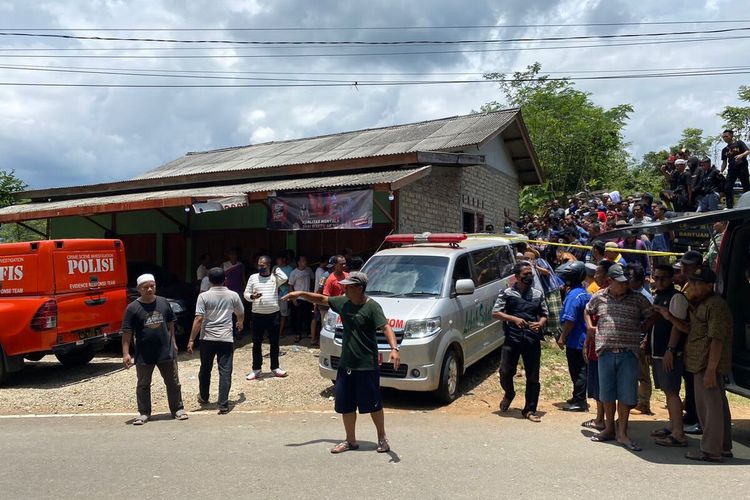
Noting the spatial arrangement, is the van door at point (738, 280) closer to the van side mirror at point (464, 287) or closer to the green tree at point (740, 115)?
the van side mirror at point (464, 287)

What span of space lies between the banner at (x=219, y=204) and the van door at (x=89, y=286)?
1579 millimetres

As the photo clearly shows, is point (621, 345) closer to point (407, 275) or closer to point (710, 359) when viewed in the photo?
point (710, 359)

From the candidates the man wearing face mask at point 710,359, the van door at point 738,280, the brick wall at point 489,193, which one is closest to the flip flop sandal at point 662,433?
the man wearing face mask at point 710,359

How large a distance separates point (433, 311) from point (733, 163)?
7507mm

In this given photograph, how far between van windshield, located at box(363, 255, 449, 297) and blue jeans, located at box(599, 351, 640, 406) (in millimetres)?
2268

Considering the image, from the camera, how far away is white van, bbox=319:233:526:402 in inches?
256

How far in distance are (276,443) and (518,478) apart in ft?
7.74

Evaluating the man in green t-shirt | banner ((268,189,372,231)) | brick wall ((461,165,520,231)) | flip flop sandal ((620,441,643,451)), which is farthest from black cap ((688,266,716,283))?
brick wall ((461,165,520,231))

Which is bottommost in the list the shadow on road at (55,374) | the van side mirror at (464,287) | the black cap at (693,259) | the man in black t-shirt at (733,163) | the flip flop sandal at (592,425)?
the flip flop sandal at (592,425)

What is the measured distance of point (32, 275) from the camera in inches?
324

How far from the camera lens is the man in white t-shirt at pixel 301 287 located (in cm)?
1094

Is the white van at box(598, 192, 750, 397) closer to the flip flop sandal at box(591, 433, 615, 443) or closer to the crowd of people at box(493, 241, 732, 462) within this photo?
the crowd of people at box(493, 241, 732, 462)

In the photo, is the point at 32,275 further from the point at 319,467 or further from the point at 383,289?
the point at 319,467

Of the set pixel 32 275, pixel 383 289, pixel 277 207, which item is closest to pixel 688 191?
pixel 383 289
